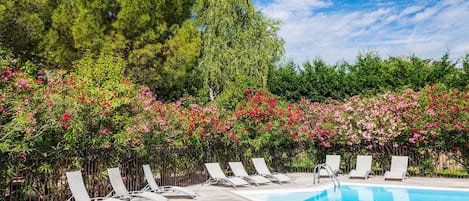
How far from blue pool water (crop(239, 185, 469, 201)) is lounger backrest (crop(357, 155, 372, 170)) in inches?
69.6

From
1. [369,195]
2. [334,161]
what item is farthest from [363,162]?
[369,195]

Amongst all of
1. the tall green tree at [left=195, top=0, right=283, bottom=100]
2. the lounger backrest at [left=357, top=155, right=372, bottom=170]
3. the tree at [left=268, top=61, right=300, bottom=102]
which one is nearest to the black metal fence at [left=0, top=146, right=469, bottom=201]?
the lounger backrest at [left=357, top=155, right=372, bottom=170]

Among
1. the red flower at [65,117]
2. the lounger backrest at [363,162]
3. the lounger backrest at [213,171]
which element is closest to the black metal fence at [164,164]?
the red flower at [65,117]

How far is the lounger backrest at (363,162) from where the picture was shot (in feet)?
54.6

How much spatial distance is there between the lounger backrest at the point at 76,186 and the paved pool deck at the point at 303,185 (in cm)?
245

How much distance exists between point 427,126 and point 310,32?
11617 mm

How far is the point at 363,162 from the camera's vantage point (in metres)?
16.8

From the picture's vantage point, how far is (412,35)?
1016 inches

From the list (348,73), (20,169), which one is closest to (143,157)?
(20,169)

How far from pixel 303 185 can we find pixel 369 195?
1.93 metres

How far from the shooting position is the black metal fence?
33.7 feet

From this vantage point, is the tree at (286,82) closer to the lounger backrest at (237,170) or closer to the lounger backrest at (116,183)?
the lounger backrest at (237,170)

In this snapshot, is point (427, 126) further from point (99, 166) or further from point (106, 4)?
point (106, 4)

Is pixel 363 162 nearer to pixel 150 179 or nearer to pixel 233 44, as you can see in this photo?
pixel 150 179
